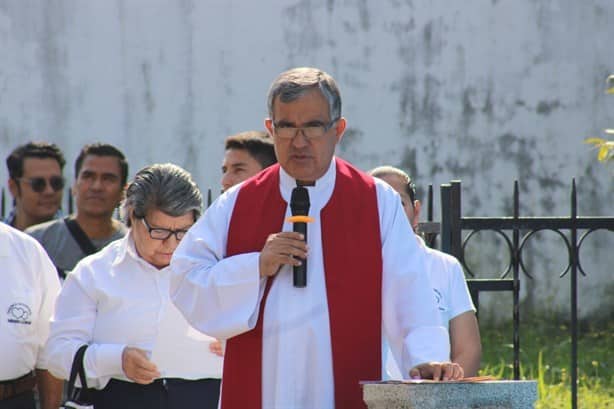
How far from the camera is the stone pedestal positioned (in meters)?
3.79

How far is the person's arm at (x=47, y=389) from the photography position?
5676 mm

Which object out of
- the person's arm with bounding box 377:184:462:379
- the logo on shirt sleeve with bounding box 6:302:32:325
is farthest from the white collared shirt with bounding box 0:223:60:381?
the person's arm with bounding box 377:184:462:379

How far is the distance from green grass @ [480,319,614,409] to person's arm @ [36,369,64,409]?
4.12 metres

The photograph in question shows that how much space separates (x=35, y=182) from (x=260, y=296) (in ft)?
12.3

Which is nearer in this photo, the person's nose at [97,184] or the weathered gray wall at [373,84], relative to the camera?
the person's nose at [97,184]

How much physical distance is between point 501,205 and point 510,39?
1528mm

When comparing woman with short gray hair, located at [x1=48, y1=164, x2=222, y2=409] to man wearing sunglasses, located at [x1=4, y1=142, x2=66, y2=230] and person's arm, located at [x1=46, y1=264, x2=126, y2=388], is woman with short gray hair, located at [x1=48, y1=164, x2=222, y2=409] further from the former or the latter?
man wearing sunglasses, located at [x1=4, y1=142, x2=66, y2=230]

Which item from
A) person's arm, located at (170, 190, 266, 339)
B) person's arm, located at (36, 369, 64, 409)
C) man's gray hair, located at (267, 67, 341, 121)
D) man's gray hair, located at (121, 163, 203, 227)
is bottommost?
person's arm, located at (36, 369, 64, 409)

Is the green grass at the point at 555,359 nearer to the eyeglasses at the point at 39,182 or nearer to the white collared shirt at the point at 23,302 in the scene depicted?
the eyeglasses at the point at 39,182

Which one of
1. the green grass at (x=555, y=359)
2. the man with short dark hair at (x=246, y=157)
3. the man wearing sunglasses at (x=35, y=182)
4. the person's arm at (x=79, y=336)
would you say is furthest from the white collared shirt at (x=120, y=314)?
the green grass at (x=555, y=359)

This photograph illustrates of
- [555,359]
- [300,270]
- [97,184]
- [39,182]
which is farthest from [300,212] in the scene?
[555,359]

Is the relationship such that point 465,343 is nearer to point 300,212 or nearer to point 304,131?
point 300,212

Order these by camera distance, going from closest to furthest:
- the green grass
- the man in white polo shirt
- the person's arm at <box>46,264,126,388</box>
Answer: the person's arm at <box>46,264,126,388</box>, the man in white polo shirt, the green grass

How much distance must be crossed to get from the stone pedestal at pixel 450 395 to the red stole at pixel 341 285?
1.80 feet
